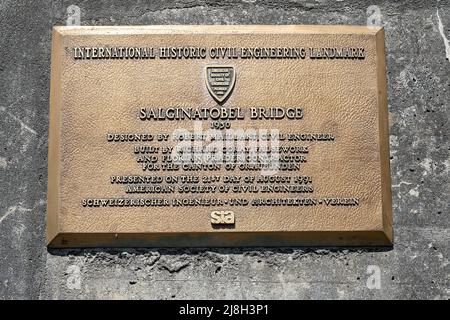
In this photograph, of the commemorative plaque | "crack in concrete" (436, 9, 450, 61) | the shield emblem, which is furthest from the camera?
"crack in concrete" (436, 9, 450, 61)

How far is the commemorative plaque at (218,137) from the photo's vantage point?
3912mm

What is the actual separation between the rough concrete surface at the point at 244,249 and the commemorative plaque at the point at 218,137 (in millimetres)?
121

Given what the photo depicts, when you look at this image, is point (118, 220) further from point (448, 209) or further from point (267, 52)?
point (448, 209)

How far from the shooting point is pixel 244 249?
13.1ft

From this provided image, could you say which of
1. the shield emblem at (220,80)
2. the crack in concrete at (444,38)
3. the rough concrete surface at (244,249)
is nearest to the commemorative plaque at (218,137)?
the shield emblem at (220,80)

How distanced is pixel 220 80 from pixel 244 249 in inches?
41.1

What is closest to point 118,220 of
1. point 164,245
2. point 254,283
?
point 164,245

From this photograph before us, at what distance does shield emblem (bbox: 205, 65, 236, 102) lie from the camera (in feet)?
13.2

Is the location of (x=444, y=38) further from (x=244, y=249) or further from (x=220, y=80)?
(x=244, y=249)

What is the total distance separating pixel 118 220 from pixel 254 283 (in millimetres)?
901

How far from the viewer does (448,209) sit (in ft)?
13.3

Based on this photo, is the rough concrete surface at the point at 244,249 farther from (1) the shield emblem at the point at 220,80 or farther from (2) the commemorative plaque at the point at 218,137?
(1) the shield emblem at the point at 220,80

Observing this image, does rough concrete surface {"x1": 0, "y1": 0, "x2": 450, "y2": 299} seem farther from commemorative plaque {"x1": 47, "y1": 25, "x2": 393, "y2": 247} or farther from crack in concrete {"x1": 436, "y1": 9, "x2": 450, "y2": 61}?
commemorative plaque {"x1": 47, "y1": 25, "x2": 393, "y2": 247}

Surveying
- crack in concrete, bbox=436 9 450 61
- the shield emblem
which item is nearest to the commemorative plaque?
the shield emblem
